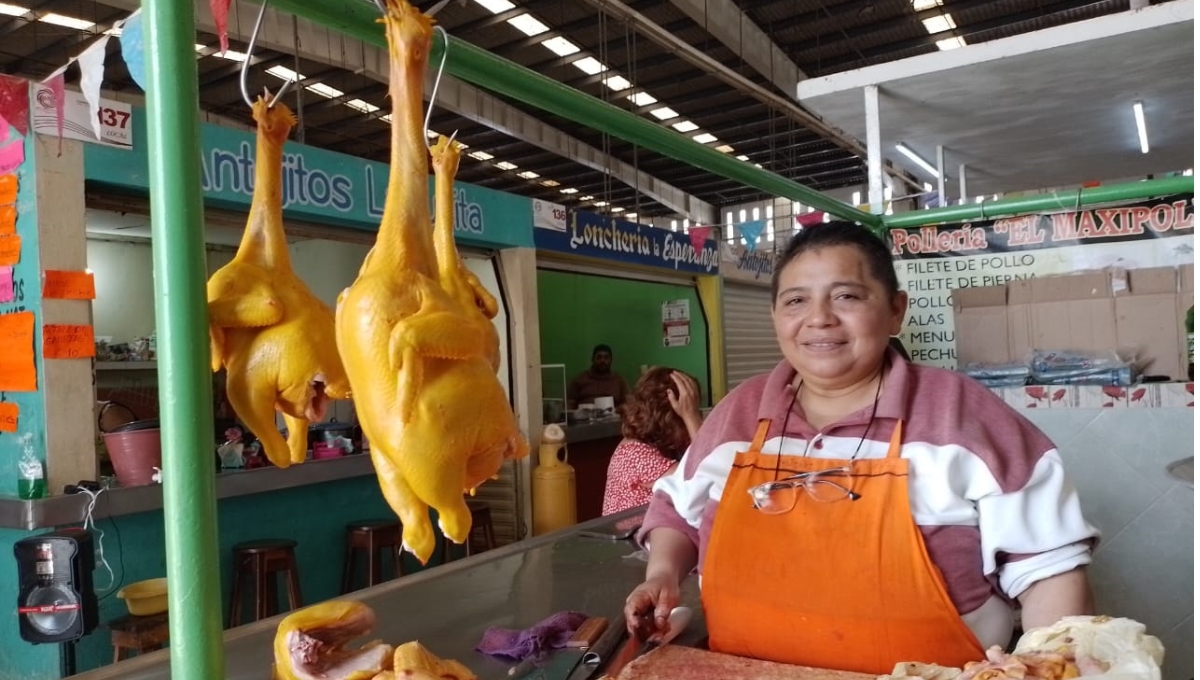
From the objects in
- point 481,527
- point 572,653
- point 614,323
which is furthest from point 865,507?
point 614,323

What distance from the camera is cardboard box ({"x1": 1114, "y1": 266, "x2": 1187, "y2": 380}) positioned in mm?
2895

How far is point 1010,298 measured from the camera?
3.16 metres

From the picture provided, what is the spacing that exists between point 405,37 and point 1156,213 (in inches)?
118

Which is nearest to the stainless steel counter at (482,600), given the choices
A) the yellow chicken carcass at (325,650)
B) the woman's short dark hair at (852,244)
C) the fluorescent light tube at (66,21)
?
the yellow chicken carcass at (325,650)

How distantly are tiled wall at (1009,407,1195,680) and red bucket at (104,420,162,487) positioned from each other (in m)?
3.87

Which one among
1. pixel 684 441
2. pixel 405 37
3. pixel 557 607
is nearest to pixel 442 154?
pixel 405 37

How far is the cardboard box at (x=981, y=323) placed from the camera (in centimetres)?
318

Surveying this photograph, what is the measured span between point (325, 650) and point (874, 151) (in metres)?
3.64

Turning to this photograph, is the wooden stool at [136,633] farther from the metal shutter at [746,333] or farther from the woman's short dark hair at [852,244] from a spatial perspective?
the metal shutter at [746,333]

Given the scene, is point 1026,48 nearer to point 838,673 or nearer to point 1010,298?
point 1010,298

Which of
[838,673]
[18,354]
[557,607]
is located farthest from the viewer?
[18,354]

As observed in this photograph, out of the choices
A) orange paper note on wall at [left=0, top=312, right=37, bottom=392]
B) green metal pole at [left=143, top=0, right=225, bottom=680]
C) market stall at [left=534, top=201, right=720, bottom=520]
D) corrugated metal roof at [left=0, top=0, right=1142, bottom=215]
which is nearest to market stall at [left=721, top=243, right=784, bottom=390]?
market stall at [left=534, top=201, right=720, bottom=520]

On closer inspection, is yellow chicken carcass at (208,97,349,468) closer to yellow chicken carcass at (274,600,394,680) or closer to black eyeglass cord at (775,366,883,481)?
yellow chicken carcass at (274,600,394,680)

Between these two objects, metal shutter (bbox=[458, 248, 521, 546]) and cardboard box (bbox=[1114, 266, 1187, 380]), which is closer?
cardboard box (bbox=[1114, 266, 1187, 380])
